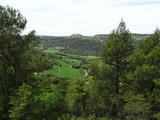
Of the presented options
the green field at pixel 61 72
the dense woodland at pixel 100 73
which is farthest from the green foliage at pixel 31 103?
the green field at pixel 61 72

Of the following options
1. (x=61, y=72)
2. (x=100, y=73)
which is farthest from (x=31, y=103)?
(x=61, y=72)

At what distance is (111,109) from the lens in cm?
1628

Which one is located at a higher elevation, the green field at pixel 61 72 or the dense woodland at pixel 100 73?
the dense woodland at pixel 100 73

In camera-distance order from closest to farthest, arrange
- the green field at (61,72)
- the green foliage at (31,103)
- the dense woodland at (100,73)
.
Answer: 1. the green foliage at (31,103)
2. the dense woodland at (100,73)
3. the green field at (61,72)

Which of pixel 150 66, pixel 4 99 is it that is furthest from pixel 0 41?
pixel 150 66

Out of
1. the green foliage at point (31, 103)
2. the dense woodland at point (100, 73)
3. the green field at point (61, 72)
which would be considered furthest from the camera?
the green field at point (61, 72)

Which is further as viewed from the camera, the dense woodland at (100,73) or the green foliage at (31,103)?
the dense woodland at (100,73)

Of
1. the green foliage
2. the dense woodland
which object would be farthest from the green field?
the dense woodland

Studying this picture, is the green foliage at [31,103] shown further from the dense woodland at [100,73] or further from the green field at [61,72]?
the green field at [61,72]

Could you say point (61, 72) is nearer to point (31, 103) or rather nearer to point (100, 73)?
point (31, 103)

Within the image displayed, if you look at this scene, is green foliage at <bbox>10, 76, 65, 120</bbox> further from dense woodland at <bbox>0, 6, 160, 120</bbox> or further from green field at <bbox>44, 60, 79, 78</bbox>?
green field at <bbox>44, 60, 79, 78</bbox>

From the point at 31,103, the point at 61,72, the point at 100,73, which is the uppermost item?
the point at 100,73

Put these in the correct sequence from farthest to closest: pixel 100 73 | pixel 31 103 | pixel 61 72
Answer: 1. pixel 61 72
2. pixel 100 73
3. pixel 31 103

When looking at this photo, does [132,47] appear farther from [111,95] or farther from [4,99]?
[4,99]
